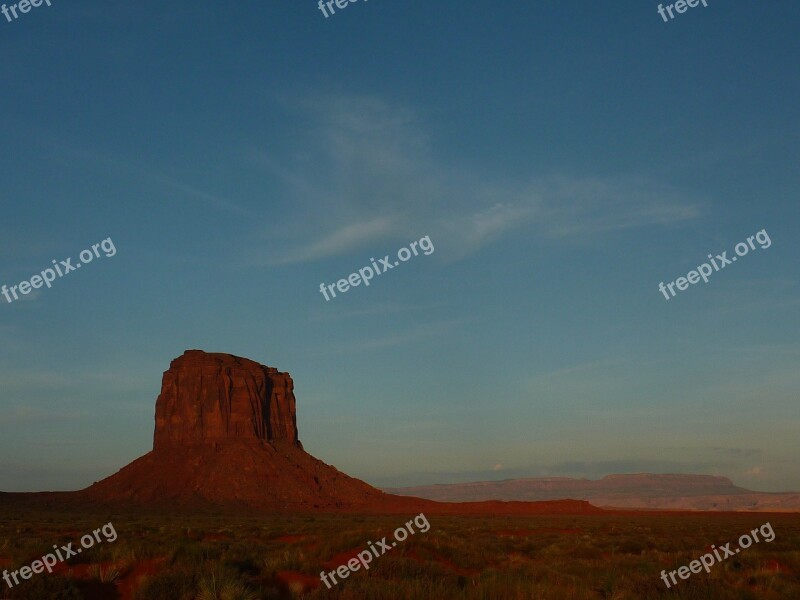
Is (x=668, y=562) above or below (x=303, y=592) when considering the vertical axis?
below

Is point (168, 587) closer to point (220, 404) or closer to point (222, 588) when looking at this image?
point (222, 588)

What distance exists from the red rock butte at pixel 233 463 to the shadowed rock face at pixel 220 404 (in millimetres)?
180

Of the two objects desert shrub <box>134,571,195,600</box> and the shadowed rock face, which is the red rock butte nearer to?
the shadowed rock face

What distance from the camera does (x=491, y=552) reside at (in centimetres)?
2103

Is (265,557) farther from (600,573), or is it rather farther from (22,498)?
(22,498)

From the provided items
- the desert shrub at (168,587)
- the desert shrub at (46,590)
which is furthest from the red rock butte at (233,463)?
the desert shrub at (168,587)

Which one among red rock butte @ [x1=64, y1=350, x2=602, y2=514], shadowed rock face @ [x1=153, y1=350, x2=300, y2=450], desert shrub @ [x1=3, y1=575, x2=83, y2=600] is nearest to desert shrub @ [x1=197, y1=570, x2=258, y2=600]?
desert shrub @ [x1=3, y1=575, x2=83, y2=600]

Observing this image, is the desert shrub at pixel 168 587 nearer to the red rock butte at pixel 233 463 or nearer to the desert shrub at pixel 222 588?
the desert shrub at pixel 222 588

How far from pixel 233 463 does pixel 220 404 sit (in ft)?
51.6

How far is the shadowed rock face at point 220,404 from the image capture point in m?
124

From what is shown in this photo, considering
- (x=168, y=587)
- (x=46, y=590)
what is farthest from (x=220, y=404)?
(x=168, y=587)

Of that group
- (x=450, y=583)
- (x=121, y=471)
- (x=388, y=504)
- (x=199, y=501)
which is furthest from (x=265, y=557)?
(x=121, y=471)

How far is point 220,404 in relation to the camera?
125812 millimetres

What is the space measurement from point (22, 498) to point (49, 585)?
109 m
